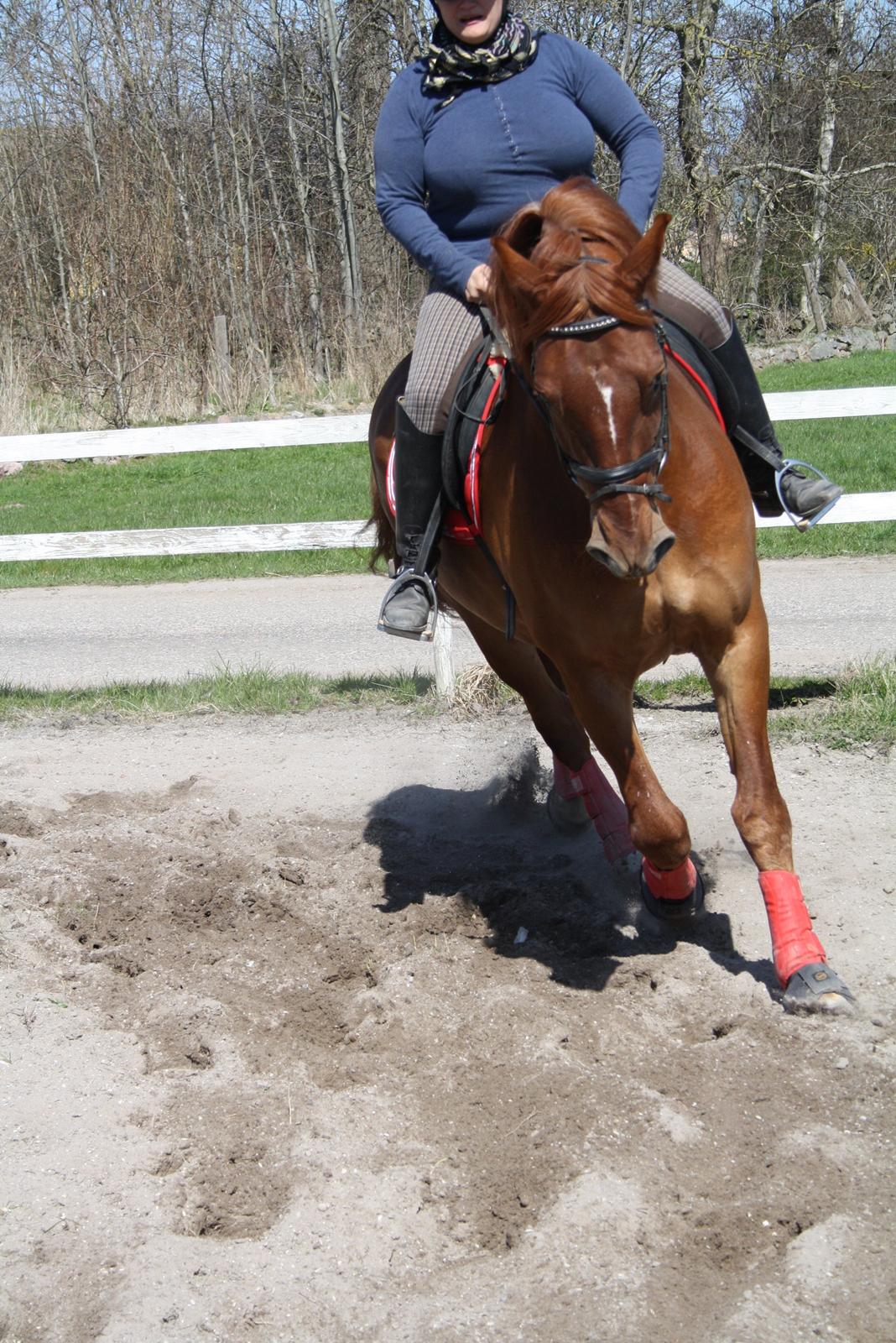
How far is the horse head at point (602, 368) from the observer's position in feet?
10.4

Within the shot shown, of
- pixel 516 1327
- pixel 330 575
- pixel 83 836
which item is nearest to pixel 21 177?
pixel 330 575

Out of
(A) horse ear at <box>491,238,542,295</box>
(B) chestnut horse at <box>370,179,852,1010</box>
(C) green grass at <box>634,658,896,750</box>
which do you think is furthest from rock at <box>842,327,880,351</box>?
(A) horse ear at <box>491,238,542,295</box>

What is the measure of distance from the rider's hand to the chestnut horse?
0.91ft

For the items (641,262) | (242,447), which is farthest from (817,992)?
(242,447)

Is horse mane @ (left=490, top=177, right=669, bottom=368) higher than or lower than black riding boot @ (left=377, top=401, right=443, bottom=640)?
higher

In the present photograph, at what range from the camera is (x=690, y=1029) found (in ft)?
12.3

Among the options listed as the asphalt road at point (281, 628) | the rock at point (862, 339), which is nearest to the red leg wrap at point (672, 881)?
the asphalt road at point (281, 628)

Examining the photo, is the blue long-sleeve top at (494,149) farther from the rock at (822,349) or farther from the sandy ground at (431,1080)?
the rock at (822,349)

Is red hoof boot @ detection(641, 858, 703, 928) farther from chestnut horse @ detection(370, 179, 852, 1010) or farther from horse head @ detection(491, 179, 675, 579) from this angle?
horse head @ detection(491, 179, 675, 579)

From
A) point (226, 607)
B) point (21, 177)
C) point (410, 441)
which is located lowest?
point (226, 607)

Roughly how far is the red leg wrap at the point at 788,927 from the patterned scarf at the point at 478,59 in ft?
9.34

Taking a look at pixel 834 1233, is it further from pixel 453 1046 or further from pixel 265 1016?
pixel 265 1016

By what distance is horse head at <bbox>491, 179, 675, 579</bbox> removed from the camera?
3172 millimetres

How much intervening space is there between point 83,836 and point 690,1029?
2.95 meters
